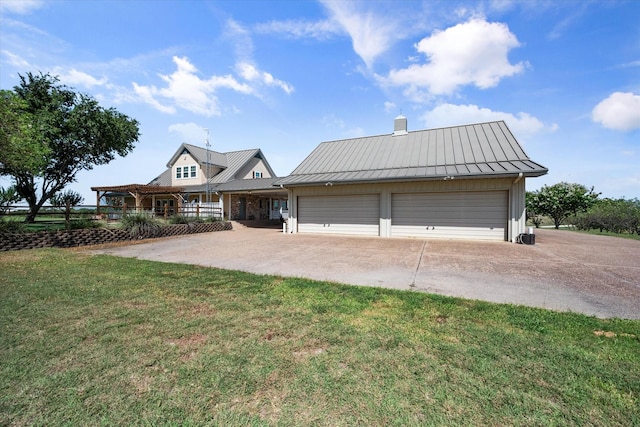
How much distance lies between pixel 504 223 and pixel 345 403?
12611 millimetres

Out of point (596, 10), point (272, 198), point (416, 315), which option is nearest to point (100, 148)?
point (272, 198)

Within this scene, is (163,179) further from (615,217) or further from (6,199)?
(615,217)

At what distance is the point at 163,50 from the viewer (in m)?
10.0

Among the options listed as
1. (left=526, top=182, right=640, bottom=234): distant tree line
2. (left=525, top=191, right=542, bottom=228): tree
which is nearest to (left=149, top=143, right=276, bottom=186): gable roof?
(left=525, top=191, right=542, bottom=228): tree

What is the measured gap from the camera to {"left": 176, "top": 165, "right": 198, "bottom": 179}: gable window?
24444mm

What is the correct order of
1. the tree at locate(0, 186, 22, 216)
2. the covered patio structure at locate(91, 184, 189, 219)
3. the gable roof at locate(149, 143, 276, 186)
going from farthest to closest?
the gable roof at locate(149, 143, 276, 186) → the covered patio structure at locate(91, 184, 189, 219) → the tree at locate(0, 186, 22, 216)

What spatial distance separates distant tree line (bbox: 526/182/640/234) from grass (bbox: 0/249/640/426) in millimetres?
20998

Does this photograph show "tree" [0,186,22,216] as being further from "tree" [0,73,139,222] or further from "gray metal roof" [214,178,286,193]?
"gray metal roof" [214,178,286,193]

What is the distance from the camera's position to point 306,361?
2523mm

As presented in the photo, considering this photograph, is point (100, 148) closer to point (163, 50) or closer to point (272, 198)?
point (163, 50)

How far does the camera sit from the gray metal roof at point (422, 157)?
11.9m

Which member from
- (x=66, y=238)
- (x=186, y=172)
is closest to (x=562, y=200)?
(x=66, y=238)

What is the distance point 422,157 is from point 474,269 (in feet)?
30.2

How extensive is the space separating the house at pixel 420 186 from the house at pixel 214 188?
538 cm
